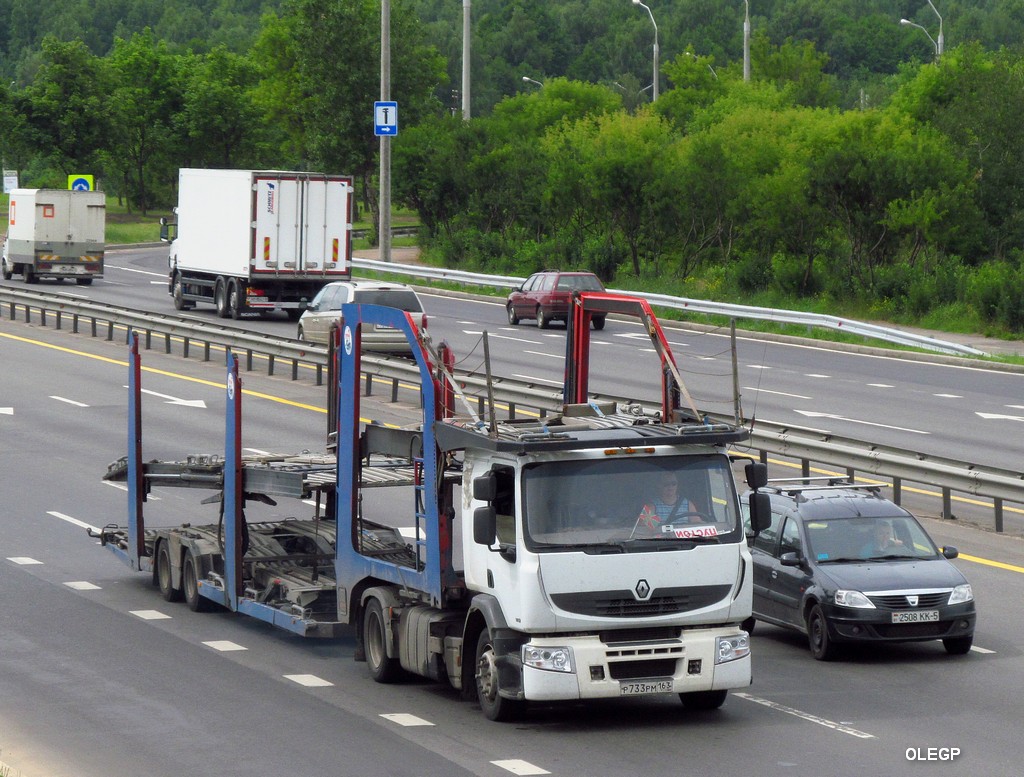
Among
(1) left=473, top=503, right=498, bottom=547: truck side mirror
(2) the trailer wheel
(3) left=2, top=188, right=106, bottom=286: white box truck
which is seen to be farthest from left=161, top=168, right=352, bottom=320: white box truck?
(1) left=473, top=503, right=498, bottom=547: truck side mirror

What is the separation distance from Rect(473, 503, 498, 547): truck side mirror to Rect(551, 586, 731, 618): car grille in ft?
1.96

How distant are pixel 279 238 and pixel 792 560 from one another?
3040cm

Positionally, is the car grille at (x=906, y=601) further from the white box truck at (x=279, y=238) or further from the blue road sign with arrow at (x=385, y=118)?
the blue road sign with arrow at (x=385, y=118)

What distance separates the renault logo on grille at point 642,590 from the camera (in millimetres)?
11219

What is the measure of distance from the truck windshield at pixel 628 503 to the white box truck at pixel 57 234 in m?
46.2

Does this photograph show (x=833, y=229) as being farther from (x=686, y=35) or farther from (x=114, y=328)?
(x=686, y=35)

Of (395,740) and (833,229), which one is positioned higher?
(833,229)

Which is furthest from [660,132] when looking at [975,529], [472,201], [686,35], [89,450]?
[686,35]

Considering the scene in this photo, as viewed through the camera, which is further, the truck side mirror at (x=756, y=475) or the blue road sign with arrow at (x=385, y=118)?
the blue road sign with arrow at (x=385, y=118)

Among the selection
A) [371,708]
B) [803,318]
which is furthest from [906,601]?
[803,318]

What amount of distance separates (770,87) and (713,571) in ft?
224

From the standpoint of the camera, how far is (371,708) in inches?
481

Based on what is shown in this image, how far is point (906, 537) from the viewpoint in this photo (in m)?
14.6

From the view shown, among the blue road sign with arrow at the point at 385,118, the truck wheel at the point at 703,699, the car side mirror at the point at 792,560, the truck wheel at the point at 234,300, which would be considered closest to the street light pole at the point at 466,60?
the blue road sign with arrow at the point at 385,118
